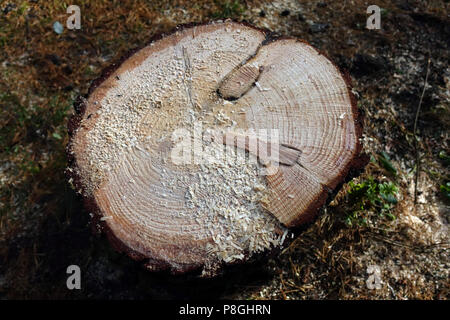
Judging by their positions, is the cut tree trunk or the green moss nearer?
the cut tree trunk

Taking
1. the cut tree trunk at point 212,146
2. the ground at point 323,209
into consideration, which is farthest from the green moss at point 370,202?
the cut tree trunk at point 212,146

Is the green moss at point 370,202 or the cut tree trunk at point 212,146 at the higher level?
the cut tree trunk at point 212,146

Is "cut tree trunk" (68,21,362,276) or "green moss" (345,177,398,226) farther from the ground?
"cut tree trunk" (68,21,362,276)

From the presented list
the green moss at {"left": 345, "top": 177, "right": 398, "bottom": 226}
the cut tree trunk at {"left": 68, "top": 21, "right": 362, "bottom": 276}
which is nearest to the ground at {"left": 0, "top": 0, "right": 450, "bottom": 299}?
the green moss at {"left": 345, "top": 177, "right": 398, "bottom": 226}

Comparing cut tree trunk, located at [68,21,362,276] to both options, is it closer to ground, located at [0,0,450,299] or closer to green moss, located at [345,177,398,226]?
ground, located at [0,0,450,299]

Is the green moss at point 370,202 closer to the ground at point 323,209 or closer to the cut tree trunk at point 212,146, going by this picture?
the ground at point 323,209
